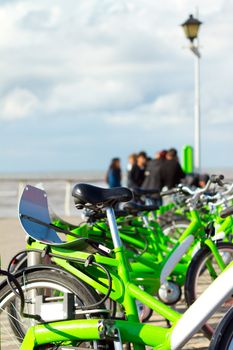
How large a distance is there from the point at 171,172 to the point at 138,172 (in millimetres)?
2068

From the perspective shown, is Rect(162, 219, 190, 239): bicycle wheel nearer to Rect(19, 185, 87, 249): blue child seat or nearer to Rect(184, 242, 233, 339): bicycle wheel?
Rect(184, 242, 233, 339): bicycle wheel

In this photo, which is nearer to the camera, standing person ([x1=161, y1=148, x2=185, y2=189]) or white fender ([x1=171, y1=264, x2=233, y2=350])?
white fender ([x1=171, y1=264, x2=233, y2=350])

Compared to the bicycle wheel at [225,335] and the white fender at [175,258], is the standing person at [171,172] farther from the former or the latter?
the bicycle wheel at [225,335]

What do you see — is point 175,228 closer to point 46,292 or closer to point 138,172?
point 46,292

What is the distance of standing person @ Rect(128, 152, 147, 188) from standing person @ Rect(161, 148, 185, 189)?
1832 millimetres

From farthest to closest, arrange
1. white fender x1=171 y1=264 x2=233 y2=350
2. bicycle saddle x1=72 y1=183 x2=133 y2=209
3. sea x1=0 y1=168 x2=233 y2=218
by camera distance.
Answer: sea x1=0 y1=168 x2=233 y2=218 → bicycle saddle x1=72 y1=183 x2=133 y2=209 → white fender x1=171 y1=264 x2=233 y2=350

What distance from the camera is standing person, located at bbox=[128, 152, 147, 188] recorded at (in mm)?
15289

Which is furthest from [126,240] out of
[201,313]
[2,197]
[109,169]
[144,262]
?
[2,197]

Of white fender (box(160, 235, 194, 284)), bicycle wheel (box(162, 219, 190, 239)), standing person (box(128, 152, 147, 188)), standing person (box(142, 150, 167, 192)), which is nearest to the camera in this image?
white fender (box(160, 235, 194, 284))

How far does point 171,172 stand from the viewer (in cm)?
1334

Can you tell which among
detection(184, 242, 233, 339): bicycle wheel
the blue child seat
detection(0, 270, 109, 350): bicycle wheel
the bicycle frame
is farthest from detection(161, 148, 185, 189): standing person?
the bicycle frame

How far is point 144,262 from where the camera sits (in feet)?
18.1

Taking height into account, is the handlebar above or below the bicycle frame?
above

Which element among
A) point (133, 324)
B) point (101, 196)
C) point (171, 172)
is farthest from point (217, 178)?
point (171, 172)
